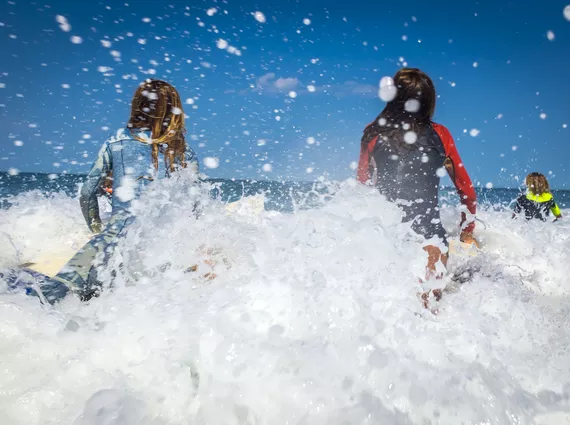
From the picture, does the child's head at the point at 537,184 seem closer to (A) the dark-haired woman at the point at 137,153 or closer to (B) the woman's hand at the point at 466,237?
(B) the woman's hand at the point at 466,237

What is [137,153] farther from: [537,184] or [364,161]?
[537,184]

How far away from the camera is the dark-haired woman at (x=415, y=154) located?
2389 mm

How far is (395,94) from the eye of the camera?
8.09ft

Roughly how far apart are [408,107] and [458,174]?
25.9 inches

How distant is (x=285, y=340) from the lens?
172 centimetres

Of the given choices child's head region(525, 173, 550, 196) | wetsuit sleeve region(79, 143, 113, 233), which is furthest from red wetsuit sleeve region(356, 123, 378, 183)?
child's head region(525, 173, 550, 196)

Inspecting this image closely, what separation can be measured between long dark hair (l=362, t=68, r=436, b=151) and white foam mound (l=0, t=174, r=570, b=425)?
0.45m

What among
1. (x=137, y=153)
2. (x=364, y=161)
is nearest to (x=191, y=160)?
(x=137, y=153)

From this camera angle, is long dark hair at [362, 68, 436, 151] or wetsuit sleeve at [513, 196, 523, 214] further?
wetsuit sleeve at [513, 196, 523, 214]

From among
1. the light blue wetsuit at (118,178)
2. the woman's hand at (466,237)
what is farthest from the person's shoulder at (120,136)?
the woman's hand at (466,237)

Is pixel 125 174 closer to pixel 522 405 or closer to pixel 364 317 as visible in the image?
pixel 364 317

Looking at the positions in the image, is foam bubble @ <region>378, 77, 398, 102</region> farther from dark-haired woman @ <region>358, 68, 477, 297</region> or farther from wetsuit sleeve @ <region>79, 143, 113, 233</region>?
wetsuit sleeve @ <region>79, 143, 113, 233</region>

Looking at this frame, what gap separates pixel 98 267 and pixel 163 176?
2.75 ft

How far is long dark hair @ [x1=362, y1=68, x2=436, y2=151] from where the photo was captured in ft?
7.89
